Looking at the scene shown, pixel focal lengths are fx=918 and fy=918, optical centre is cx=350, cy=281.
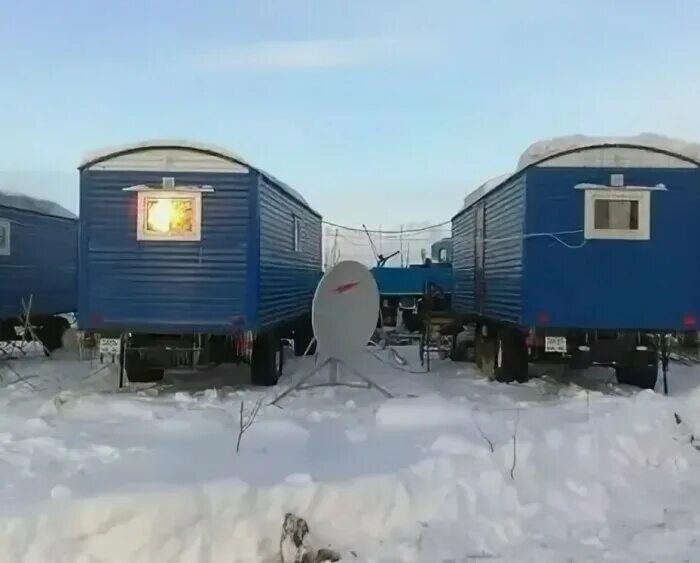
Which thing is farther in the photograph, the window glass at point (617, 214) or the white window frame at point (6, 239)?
the white window frame at point (6, 239)

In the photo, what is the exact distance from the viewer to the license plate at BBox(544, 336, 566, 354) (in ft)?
36.3

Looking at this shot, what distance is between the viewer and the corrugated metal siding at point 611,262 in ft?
35.7

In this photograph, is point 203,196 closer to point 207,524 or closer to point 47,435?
point 47,435

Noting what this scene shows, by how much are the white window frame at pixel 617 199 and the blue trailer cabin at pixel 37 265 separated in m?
8.97

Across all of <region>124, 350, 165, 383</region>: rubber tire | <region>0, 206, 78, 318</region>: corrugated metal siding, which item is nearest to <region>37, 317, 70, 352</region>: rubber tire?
<region>0, 206, 78, 318</region>: corrugated metal siding

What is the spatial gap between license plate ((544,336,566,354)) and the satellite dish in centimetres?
210

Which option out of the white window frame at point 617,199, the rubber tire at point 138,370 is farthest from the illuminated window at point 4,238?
the white window frame at point 617,199

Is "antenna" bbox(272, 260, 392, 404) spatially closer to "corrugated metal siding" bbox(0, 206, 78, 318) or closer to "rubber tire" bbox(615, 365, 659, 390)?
"rubber tire" bbox(615, 365, 659, 390)

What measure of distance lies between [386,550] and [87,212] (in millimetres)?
6828

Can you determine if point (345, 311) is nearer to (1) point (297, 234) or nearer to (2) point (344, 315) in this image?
(2) point (344, 315)

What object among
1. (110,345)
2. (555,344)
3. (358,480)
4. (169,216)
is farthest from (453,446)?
(110,345)

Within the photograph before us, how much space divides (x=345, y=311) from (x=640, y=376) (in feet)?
13.5

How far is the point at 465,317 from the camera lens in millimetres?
16641

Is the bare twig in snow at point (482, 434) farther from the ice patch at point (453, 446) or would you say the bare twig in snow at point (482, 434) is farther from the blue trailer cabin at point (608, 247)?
the blue trailer cabin at point (608, 247)
